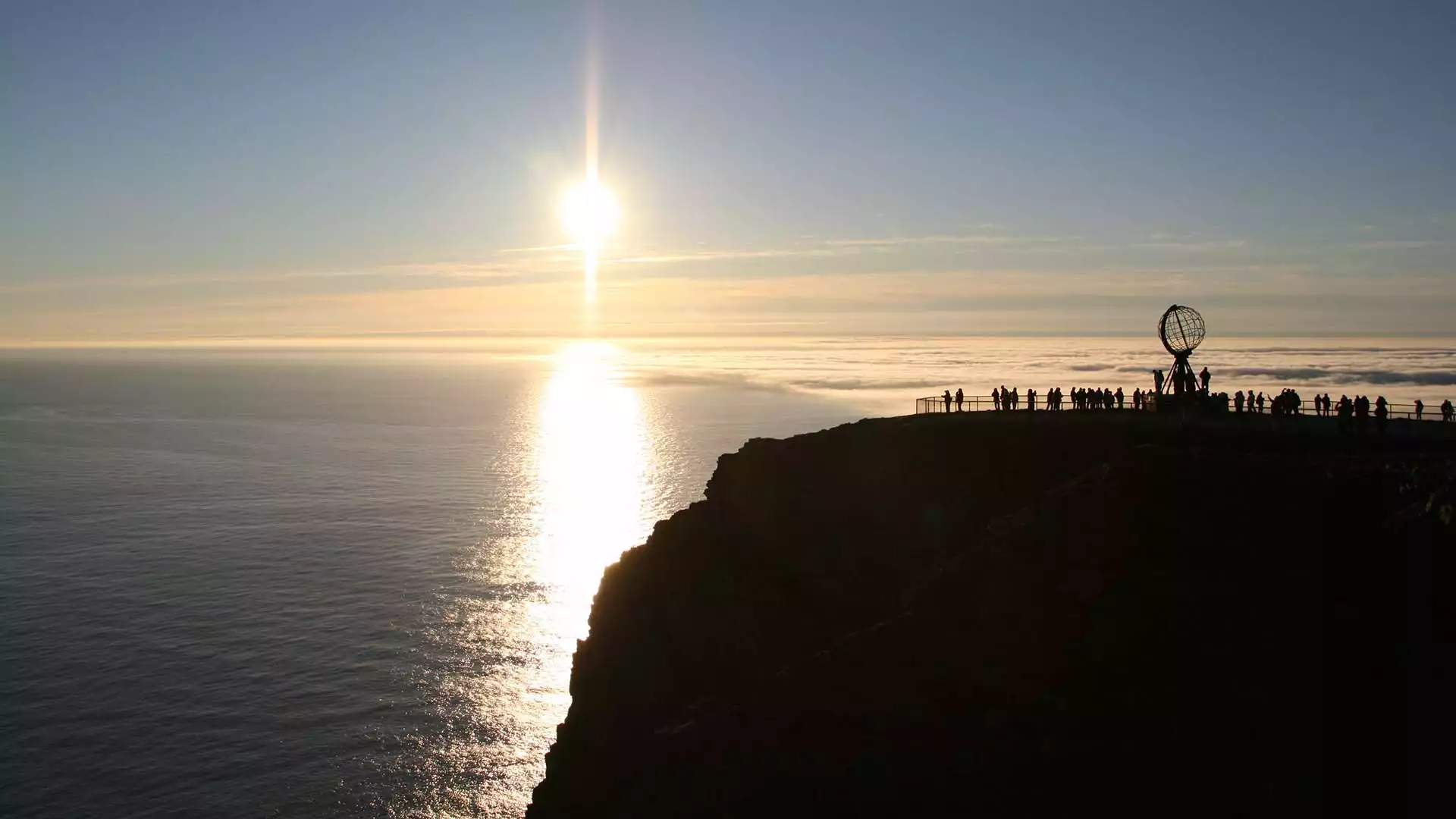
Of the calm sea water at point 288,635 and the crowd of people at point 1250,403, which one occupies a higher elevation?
the crowd of people at point 1250,403

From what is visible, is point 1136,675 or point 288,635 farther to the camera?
point 288,635

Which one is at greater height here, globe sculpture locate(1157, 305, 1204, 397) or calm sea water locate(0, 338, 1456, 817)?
globe sculpture locate(1157, 305, 1204, 397)

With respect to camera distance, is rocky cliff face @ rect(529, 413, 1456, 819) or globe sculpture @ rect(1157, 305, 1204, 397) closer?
rocky cliff face @ rect(529, 413, 1456, 819)

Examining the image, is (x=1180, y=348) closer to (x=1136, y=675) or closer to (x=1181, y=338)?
(x=1181, y=338)

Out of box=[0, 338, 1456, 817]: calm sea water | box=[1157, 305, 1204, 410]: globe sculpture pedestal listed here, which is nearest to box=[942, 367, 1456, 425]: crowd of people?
box=[1157, 305, 1204, 410]: globe sculpture pedestal

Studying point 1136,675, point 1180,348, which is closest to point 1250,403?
point 1180,348

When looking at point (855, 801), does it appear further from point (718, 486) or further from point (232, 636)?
point (232, 636)

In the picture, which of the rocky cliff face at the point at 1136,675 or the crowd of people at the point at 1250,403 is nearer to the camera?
the rocky cliff face at the point at 1136,675

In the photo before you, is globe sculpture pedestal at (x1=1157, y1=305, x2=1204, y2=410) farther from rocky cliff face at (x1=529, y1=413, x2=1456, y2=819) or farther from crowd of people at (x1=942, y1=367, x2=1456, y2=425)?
rocky cliff face at (x1=529, y1=413, x2=1456, y2=819)

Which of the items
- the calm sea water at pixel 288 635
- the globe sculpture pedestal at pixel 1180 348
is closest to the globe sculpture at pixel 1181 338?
the globe sculpture pedestal at pixel 1180 348

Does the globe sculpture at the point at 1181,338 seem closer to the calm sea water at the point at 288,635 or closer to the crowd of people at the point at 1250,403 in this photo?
the crowd of people at the point at 1250,403

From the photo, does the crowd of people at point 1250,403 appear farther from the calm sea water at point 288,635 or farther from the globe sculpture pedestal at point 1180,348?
the calm sea water at point 288,635
